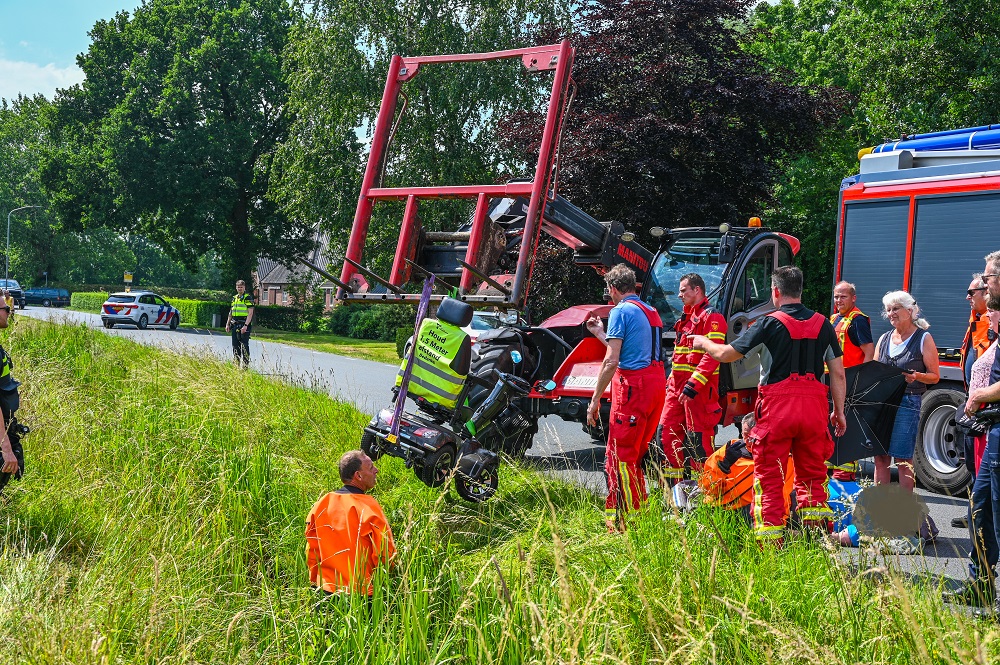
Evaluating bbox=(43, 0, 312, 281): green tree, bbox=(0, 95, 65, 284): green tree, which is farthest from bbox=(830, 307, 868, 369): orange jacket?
bbox=(0, 95, 65, 284): green tree

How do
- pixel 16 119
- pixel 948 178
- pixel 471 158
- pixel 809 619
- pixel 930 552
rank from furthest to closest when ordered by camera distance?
pixel 16 119
pixel 471 158
pixel 948 178
pixel 930 552
pixel 809 619

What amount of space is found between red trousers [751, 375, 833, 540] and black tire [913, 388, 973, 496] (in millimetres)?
3291

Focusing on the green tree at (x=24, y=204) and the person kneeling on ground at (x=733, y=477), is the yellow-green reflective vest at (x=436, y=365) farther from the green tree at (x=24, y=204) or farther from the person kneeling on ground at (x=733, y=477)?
the green tree at (x=24, y=204)

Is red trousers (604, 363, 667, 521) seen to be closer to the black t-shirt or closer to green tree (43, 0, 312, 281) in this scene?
the black t-shirt

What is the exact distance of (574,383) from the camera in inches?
336

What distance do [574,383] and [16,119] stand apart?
73.4m

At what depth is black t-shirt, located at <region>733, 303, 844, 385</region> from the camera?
528cm

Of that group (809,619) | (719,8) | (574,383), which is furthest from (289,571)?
(719,8)

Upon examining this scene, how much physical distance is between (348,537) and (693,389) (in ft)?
11.1

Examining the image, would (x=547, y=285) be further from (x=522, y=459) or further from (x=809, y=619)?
(x=809, y=619)

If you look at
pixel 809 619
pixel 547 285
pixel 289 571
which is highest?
pixel 547 285

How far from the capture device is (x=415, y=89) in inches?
978

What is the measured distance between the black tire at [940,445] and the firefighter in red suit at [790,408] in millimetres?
3241

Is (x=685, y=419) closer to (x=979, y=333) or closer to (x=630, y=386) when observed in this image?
(x=630, y=386)
